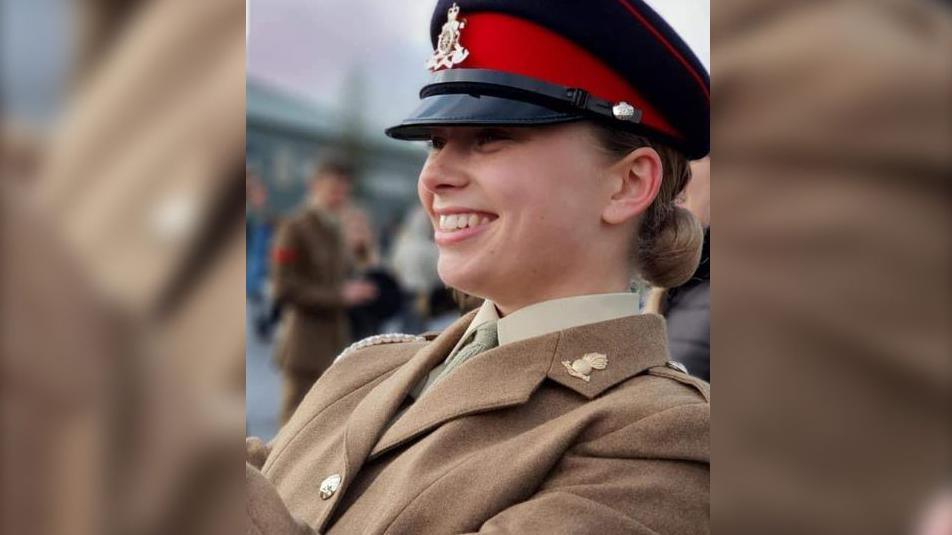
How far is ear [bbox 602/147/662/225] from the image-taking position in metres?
1.36

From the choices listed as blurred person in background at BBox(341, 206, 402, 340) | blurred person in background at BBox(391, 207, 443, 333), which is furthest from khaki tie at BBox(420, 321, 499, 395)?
blurred person in background at BBox(341, 206, 402, 340)

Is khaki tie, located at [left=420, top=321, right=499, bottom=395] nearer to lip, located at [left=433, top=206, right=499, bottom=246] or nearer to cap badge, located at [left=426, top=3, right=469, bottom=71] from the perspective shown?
lip, located at [left=433, top=206, right=499, bottom=246]

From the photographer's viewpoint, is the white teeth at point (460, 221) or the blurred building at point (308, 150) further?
the blurred building at point (308, 150)

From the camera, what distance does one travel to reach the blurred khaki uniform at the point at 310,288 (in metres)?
3.87

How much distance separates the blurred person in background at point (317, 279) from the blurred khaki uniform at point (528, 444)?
6.74 ft

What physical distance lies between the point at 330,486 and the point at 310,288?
3025 mm

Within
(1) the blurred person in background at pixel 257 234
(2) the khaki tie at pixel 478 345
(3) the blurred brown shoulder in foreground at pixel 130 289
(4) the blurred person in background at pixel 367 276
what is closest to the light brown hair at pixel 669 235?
(2) the khaki tie at pixel 478 345

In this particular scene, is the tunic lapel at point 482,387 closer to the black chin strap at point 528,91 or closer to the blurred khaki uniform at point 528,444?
the blurred khaki uniform at point 528,444

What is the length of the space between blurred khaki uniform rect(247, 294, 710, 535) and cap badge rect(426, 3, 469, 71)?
1.08ft

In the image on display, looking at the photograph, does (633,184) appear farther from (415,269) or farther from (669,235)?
(415,269)

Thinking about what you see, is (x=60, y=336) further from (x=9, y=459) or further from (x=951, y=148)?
(x=951, y=148)

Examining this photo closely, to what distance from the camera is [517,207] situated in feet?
4.32

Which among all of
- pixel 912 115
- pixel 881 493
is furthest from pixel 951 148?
pixel 881 493

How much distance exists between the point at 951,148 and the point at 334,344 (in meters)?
3.57
